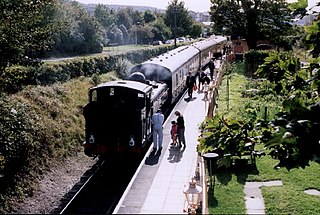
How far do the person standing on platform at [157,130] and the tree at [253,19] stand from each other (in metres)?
36.6

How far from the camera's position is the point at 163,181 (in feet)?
43.0

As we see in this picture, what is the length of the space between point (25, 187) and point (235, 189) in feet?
22.4

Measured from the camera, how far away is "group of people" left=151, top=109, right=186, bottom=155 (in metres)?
15.7

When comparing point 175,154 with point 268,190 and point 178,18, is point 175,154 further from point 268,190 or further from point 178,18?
point 178,18

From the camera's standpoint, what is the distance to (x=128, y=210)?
10852mm

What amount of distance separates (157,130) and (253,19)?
125 ft

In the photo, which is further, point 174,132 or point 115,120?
point 174,132

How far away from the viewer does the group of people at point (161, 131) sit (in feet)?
51.4

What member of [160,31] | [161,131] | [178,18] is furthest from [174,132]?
[178,18]

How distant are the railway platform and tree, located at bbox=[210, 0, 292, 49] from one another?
34185mm

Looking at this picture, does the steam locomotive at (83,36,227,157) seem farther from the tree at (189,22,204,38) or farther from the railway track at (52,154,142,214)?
the tree at (189,22,204,38)

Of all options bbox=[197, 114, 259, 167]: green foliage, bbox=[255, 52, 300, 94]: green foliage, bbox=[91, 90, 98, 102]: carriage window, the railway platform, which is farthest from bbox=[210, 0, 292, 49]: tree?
bbox=[197, 114, 259, 167]: green foliage

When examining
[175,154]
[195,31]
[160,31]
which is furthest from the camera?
[195,31]

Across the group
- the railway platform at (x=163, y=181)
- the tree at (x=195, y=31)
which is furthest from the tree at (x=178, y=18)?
the railway platform at (x=163, y=181)
